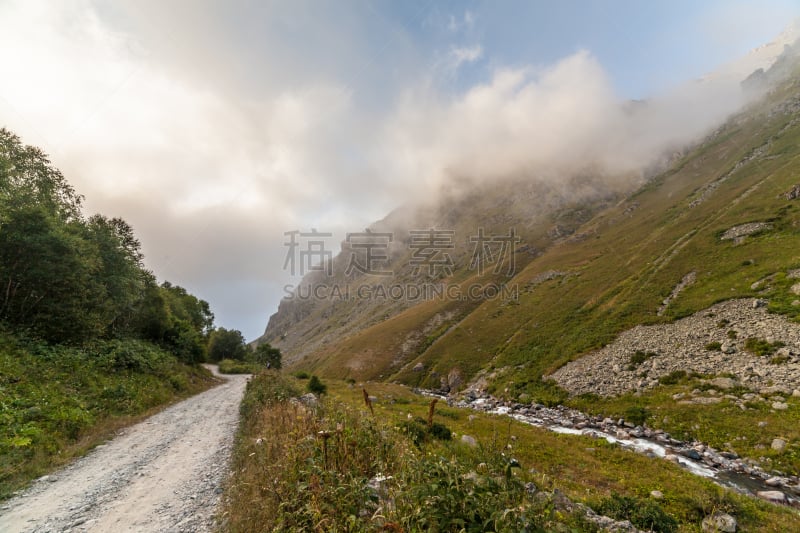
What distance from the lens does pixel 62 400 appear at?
18203mm

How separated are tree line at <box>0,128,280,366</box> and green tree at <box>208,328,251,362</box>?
64776mm

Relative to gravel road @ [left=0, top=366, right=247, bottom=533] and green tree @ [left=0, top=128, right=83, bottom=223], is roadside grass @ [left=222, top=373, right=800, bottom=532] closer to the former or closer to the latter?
gravel road @ [left=0, top=366, right=247, bottom=533]

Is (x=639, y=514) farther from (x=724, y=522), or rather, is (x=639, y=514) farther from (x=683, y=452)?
(x=683, y=452)

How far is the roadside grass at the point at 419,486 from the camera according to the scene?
13.2 ft

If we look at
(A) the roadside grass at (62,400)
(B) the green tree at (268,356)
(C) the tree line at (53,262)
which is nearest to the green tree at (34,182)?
(C) the tree line at (53,262)

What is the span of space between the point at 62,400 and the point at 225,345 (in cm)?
9590

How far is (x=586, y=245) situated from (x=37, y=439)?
113366 millimetres

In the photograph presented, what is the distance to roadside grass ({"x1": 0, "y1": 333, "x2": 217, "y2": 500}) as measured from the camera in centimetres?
1273

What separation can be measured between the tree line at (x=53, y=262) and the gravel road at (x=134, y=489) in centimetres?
1668

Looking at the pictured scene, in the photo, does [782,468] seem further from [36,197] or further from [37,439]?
[36,197]

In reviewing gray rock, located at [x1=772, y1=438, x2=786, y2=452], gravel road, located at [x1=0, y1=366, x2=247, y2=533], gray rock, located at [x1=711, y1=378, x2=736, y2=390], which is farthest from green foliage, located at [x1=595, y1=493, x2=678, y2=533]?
gray rock, located at [x1=711, y1=378, x2=736, y2=390]

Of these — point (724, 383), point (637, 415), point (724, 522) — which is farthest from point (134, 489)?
point (724, 383)

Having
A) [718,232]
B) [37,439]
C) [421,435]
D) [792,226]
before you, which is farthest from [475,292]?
[37,439]

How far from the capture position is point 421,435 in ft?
45.3
